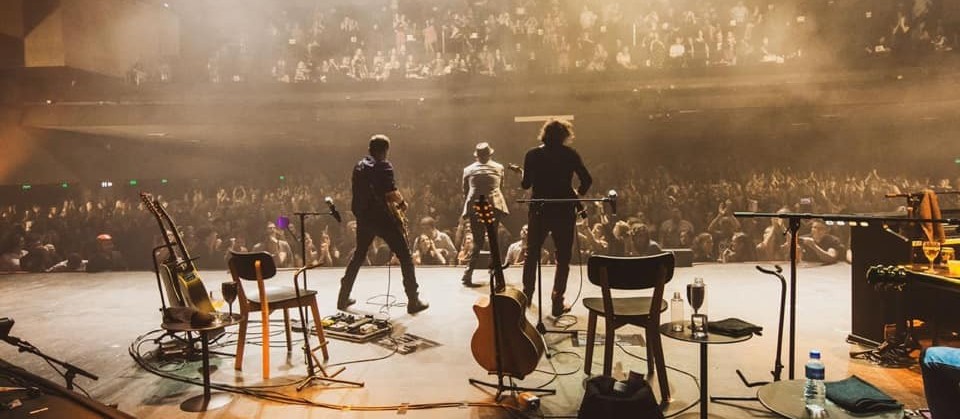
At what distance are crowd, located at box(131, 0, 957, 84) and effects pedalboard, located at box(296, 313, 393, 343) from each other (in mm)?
5413

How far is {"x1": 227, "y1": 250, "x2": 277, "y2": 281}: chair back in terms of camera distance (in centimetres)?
336

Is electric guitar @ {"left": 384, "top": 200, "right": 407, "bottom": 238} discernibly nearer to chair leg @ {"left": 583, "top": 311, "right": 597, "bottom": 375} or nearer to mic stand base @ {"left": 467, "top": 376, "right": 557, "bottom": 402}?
mic stand base @ {"left": 467, "top": 376, "right": 557, "bottom": 402}

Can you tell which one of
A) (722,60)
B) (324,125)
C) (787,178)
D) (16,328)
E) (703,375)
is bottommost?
(16,328)

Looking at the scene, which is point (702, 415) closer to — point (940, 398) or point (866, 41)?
point (940, 398)

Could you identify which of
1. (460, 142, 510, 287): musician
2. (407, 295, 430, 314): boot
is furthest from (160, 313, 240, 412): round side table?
(460, 142, 510, 287): musician

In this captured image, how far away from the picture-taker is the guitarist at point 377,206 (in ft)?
15.1

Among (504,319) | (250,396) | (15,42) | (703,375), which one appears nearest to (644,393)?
(703,375)

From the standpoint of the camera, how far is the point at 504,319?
2.82 metres

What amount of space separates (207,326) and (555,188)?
107 inches

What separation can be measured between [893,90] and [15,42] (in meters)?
12.9

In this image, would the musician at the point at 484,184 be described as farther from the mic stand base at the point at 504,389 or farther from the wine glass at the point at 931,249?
the wine glass at the point at 931,249

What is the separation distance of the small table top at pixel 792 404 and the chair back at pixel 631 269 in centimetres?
80

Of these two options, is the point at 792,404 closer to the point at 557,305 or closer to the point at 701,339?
the point at 701,339

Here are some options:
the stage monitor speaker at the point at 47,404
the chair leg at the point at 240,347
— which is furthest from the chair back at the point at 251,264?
the stage monitor speaker at the point at 47,404
